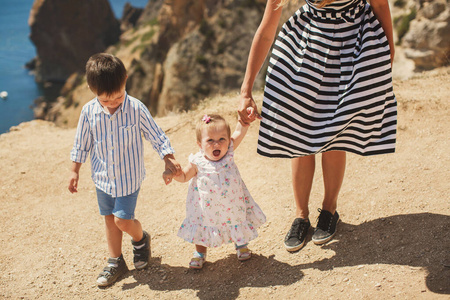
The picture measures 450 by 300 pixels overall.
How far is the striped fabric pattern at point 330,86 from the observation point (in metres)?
2.68

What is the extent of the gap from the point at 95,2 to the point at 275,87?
265ft

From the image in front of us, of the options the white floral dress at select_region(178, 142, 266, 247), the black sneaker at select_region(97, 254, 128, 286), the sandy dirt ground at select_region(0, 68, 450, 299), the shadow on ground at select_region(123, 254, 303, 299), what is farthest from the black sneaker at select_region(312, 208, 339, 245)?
the black sneaker at select_region(97, 254, 128, 286)

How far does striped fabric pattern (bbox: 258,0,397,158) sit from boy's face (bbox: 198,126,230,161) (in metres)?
0.27

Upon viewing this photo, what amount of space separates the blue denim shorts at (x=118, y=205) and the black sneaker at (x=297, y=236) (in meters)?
1.19

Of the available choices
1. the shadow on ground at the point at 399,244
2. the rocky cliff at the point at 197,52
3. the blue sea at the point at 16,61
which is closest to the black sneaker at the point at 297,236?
the shadow on ground at the point at 399,244

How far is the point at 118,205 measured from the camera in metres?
3.06

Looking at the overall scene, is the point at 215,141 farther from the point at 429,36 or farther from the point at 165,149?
the point at 429,36

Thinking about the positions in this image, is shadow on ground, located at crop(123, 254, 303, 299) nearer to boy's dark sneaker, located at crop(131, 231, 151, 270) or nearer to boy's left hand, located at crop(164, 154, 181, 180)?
boy's dark sneaker, located at crop(131, 231, 151, 270)

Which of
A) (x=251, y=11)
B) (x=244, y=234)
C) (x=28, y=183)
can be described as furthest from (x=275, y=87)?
(x=251, y=11)

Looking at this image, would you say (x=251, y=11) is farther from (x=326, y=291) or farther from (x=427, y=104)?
(x=326, y=291)

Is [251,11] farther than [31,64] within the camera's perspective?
No

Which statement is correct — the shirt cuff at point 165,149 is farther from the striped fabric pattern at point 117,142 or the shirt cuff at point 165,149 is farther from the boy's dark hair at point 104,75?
the boy's dark hair at point 104,75

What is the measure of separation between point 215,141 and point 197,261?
3.10 feet

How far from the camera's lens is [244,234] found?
3062 mm
